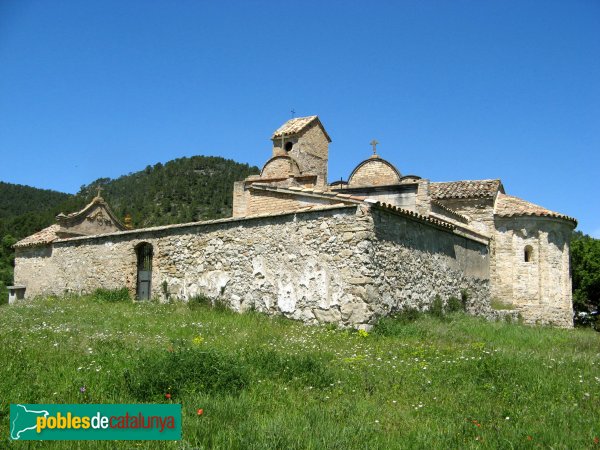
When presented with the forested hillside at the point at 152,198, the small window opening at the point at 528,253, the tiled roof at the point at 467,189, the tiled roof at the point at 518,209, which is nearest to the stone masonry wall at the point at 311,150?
the tiled roof at the point at 467,189

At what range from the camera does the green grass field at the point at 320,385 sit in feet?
17.1

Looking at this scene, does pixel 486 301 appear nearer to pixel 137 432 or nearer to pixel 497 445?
pixel 497 445

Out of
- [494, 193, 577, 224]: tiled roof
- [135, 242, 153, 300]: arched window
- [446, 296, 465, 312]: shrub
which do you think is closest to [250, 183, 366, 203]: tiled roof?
[446, 296, 465, 312]: shrub

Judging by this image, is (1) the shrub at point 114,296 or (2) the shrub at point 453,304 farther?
(1) the shrub at point 114,296

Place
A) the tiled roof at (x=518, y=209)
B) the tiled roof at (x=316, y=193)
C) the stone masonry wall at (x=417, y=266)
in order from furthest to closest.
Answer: the tiled roof at (x=518, y=209) < the tiled roof at (x=316, y=193) < the stone masonry wall at (x=417, y=266)

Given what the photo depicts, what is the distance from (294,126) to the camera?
1037 inches

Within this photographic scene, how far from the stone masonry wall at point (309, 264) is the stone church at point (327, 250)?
0.03 m

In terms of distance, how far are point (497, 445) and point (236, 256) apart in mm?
10449

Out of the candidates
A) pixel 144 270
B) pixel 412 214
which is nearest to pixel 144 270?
pixel 144 270

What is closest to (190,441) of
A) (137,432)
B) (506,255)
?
(137,432)

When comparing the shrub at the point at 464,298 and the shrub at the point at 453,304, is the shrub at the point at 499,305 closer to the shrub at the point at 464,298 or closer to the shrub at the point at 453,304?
the shrub at the point at 464,298

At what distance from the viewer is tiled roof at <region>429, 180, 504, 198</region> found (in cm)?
2199

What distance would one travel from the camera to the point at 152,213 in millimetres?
58062

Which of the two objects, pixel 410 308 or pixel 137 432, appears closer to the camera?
pixel 137 432
